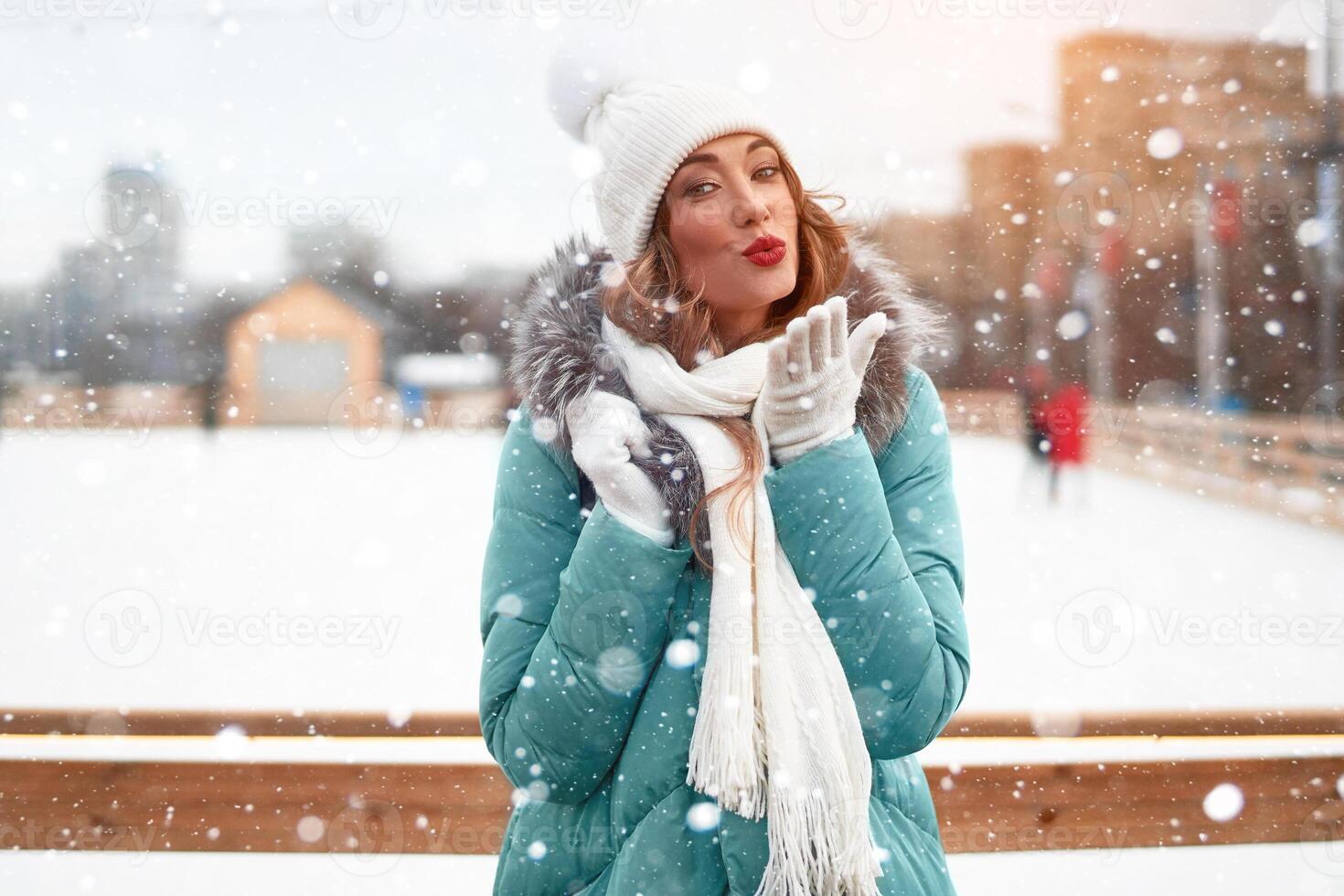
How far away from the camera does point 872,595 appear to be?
761 millimetres

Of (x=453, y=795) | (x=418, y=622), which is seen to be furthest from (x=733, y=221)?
(x=418, y=622)

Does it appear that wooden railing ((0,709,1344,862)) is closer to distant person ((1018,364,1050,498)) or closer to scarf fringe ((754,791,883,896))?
scarf fringe ((754,791,883,896))

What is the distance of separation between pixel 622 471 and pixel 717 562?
0.13m

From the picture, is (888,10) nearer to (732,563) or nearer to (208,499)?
(732,563)

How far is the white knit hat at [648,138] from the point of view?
91 centimetres

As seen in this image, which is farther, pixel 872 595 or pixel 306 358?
pixel 306 358

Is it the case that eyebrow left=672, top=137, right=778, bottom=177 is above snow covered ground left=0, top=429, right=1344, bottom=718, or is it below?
above

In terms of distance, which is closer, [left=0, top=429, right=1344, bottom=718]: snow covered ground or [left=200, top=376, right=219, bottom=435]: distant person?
[left=0, top=429, right=1344, bottom=718]: snow covered ground

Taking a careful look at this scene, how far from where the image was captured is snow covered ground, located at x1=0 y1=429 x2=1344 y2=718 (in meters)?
3.03

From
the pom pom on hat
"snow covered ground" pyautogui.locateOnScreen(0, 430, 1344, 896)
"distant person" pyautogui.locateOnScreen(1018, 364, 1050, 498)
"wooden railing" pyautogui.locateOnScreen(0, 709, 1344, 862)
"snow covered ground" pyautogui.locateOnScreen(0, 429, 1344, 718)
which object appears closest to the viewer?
the pom pom on hat


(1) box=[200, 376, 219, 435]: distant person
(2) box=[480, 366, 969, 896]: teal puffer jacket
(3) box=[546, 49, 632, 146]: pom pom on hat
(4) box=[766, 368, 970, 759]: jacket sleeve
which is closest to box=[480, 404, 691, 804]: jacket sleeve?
(2) box=[480, 366, 969, 896]: teal puffer jacket

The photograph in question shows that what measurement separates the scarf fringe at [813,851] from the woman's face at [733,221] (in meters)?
0.51

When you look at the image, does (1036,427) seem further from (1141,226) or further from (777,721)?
(1141,226)

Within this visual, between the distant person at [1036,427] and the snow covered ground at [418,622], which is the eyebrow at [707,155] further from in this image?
the distant person at [1036,427]
